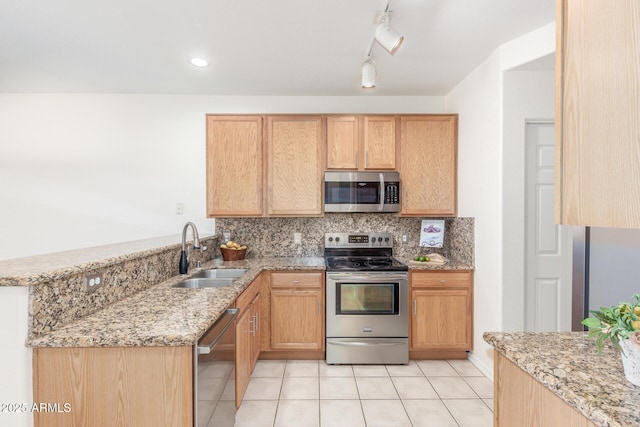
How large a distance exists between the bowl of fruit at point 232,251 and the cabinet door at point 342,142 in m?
1.20

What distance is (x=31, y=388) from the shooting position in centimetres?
122

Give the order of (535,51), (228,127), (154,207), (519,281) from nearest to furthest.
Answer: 1. (535,51)
2. (519,281)
3. (228,127)
4. (154,207)

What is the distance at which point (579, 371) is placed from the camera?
975mm

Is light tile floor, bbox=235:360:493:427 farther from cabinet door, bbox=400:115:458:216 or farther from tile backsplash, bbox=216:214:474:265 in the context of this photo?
cabinet door, bbox=400:115:458:216

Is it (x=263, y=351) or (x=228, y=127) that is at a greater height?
(x=228, y=127)

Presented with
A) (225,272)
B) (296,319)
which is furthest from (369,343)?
(225,272)

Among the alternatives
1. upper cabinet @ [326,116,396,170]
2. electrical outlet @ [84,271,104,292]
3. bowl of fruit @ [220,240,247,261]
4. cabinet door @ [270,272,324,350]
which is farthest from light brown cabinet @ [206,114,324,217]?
electrical outlet @ [84,271,104,292]

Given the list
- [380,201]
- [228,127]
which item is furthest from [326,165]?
[228,127]

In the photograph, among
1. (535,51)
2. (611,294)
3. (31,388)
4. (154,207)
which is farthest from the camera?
(154,207)

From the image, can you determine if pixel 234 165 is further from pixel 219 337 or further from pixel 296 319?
pixel 219 337

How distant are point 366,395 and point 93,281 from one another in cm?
196

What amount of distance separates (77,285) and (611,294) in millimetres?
2242

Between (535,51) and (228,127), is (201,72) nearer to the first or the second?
(228,127)

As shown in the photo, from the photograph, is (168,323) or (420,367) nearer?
(168,323)
